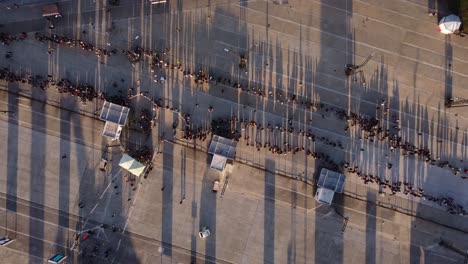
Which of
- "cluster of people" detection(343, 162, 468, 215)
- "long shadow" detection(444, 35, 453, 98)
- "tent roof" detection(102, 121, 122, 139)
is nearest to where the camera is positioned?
"tent roof" detection(102, 121, 122, 139)

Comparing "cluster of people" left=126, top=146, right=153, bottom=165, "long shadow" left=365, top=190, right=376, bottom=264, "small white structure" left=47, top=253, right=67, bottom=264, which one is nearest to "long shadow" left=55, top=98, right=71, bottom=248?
"small white structure" left=47, top=253, right=67, bottom=264

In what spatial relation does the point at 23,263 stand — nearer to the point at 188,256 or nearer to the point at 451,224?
the point at 188,256

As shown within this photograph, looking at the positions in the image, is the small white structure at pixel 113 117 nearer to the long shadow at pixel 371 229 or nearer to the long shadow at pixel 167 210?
the long shadow at pixel 167 210

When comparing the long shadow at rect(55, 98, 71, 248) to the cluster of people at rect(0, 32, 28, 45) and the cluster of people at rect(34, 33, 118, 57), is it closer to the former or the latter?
the cluster of people at rect(34, 33, 118, 57)

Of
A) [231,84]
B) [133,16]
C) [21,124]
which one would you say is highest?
[133,16]

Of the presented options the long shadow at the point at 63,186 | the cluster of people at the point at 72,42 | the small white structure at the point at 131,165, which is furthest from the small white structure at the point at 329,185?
the cluster of people at the point at 72,42

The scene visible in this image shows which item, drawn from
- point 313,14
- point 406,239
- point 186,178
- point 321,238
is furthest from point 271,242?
point 313,14
